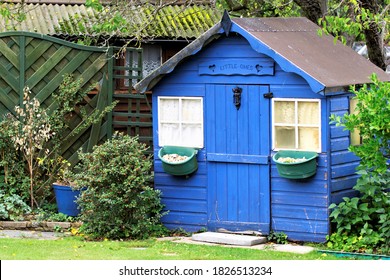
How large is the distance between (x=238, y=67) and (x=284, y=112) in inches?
35.1

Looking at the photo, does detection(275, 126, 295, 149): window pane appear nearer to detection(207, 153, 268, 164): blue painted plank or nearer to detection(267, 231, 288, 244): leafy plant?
detection(207, 153, 268, 164): blue painted plank

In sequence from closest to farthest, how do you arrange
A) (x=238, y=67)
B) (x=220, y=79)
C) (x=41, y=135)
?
1. (x=238, y=67)
2. (x=220, y=79)
3. (x=41, y=135)

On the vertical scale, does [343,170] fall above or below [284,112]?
below

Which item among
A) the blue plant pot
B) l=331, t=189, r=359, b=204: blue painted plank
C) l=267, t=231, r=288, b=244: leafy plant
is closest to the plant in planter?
the blue plant pot

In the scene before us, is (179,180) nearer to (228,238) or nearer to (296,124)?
(228,238)

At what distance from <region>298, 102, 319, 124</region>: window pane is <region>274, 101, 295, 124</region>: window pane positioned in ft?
0.34

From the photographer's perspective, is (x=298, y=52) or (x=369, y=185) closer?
(x=369, y=185)

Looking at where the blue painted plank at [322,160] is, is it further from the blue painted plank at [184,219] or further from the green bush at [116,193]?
the green bush at [116,193]

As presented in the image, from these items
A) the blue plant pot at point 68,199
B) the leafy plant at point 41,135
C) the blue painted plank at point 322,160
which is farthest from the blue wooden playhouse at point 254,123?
the leafy plant at point 41,135

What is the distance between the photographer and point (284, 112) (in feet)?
39.9

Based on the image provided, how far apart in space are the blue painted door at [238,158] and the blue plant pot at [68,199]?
82.8 inches

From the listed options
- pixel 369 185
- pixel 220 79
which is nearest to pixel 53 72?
pixel 220 79

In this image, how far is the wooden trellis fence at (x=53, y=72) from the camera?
14.5m

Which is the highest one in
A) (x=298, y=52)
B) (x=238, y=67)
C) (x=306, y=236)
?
(x=298, y=52)
